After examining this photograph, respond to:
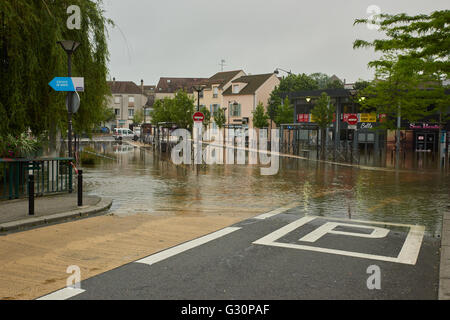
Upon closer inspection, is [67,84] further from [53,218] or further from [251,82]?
[251,82]

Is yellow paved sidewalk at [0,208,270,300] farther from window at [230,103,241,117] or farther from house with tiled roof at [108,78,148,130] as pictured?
house with tiled roof at [108,78,148,130]

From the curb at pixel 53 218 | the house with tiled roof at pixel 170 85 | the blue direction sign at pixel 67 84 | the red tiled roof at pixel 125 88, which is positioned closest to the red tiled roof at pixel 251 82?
the house with tiled roof at pixel 170 85

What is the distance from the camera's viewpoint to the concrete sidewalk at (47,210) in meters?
7.96

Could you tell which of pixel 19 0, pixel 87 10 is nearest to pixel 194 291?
pixel 19 0

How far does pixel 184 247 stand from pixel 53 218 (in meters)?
3.24

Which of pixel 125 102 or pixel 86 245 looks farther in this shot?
pixel 125 102

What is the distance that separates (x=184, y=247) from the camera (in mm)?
6602

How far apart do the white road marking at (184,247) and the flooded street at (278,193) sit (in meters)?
1.85

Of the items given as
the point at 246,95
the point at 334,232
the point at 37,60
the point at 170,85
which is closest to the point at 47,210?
the point at 37,60

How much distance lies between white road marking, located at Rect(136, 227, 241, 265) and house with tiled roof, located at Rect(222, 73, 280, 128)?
56438 mm

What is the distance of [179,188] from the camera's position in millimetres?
13953

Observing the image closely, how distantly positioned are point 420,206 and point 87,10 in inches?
448

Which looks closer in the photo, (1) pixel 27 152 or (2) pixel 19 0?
(2) pixel 19 0
